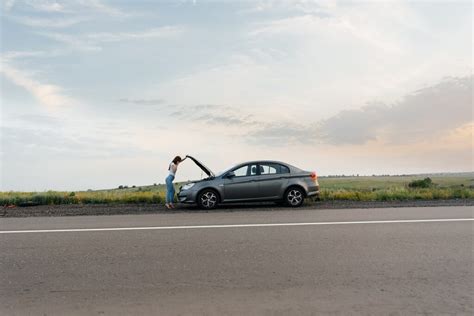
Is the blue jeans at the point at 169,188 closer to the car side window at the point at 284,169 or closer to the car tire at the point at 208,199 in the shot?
the car tire at the point at 208,199

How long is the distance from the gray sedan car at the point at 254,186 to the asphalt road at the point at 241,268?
3.85 m

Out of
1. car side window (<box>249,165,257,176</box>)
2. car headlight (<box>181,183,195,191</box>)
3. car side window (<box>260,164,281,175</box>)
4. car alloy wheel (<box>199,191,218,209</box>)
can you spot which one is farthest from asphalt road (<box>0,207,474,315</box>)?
car side window (<box>260,164,281,175</box>)

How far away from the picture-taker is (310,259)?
22.4 feet

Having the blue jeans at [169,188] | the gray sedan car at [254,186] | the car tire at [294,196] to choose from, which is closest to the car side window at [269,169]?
the gray sedan car at [254,186]

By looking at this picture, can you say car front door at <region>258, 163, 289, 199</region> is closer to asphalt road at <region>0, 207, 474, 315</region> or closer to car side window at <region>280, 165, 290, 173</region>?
car side window at <region>280, 165, 290, 173</region>

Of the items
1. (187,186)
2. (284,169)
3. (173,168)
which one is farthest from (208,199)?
(284,169)

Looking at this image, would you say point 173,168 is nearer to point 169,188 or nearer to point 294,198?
point 169,188

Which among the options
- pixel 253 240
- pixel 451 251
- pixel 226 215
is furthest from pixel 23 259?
pixel 451 251

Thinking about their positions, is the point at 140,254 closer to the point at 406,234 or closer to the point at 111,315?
the point at 111,315

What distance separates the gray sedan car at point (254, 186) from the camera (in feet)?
47.4

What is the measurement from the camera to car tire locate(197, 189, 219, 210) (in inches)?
565

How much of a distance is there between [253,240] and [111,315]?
13.1 feet

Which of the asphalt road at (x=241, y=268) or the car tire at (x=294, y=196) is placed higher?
the car tire at (x=294, y=196)

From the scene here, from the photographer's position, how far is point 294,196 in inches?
578
